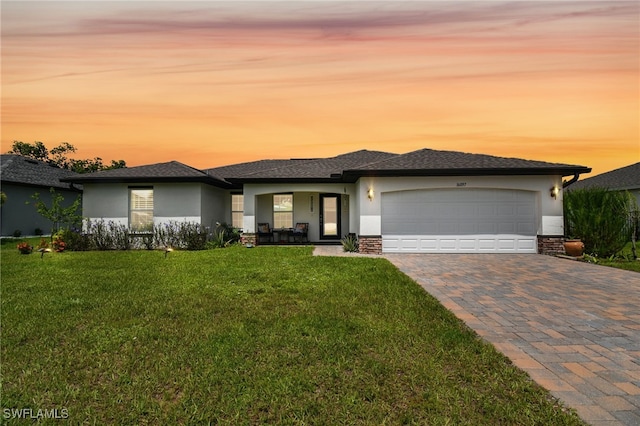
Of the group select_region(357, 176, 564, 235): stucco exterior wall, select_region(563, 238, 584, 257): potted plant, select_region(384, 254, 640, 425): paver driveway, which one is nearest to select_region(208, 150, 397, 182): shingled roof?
select_region(357, 176, 564, 235): stucco exterior wall

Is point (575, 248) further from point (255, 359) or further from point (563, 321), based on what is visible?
point (255, 359)

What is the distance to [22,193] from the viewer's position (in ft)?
67.3

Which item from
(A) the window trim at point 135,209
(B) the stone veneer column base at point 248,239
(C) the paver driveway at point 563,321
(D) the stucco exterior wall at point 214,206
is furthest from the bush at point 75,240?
(C) the paver driveway at point 563,321

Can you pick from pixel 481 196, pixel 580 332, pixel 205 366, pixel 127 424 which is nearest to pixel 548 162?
pixel 481 196

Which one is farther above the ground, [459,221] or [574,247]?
[459,221]

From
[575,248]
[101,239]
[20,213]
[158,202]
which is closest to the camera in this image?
[575,248]

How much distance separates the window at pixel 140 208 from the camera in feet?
51.5

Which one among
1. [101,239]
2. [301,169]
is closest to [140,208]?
[101,239]

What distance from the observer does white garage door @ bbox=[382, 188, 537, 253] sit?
13.6 metres

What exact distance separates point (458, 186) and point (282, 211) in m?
8.44

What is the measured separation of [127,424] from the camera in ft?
9.02

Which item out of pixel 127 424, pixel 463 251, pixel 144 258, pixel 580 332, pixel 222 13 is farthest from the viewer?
pixel 463 251

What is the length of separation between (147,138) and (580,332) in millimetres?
15269

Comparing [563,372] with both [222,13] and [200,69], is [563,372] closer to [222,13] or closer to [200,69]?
[222,13]
